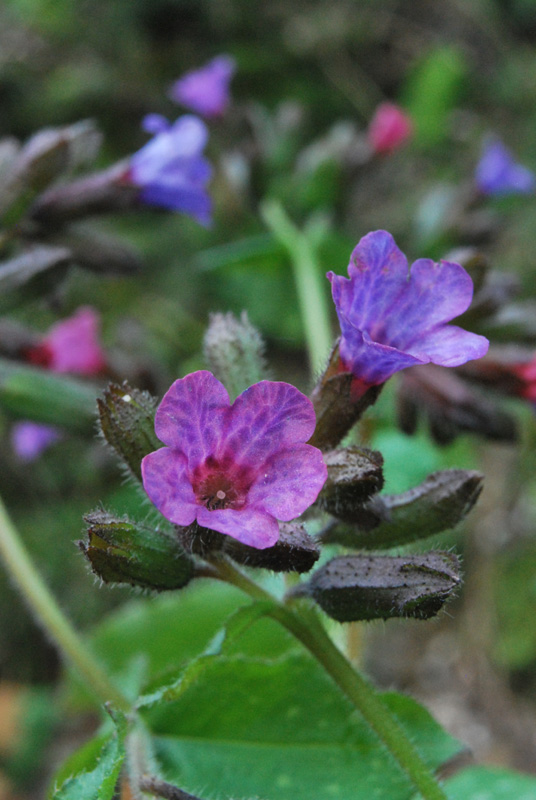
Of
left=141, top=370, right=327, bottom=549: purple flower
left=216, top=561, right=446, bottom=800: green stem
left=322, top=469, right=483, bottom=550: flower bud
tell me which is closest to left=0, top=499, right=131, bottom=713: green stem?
left=216, top=561, right=446, bottom=800: green stem

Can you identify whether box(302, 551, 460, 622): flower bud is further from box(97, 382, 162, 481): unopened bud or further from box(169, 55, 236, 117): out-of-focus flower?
box(169, 55, 236, 117): out-of-focus flower

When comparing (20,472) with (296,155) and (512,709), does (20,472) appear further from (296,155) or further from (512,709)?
(512,709)

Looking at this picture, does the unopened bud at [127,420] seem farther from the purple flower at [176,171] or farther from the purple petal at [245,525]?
the purple flower at [176,171]

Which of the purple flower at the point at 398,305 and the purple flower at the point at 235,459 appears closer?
the purple flower at the point at 235,459

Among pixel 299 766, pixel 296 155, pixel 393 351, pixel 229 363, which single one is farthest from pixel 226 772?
pixel 296 155

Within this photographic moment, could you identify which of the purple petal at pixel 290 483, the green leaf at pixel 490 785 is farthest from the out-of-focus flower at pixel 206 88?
the green leaf at pixel 490 785

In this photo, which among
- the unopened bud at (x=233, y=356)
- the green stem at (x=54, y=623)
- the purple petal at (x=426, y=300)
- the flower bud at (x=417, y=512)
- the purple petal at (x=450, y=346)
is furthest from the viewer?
the green stem at (x=54, y=623)

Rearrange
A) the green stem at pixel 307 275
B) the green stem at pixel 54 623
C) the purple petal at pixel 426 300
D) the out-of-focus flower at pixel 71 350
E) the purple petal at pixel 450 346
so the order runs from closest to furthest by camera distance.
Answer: the purple petal at pixel 450 346
the purple petal at pixel 426 300
the green stem at pixel 54 623
the out-of-focus flower at pixel 71 350
the green stem at pixel 307 275
